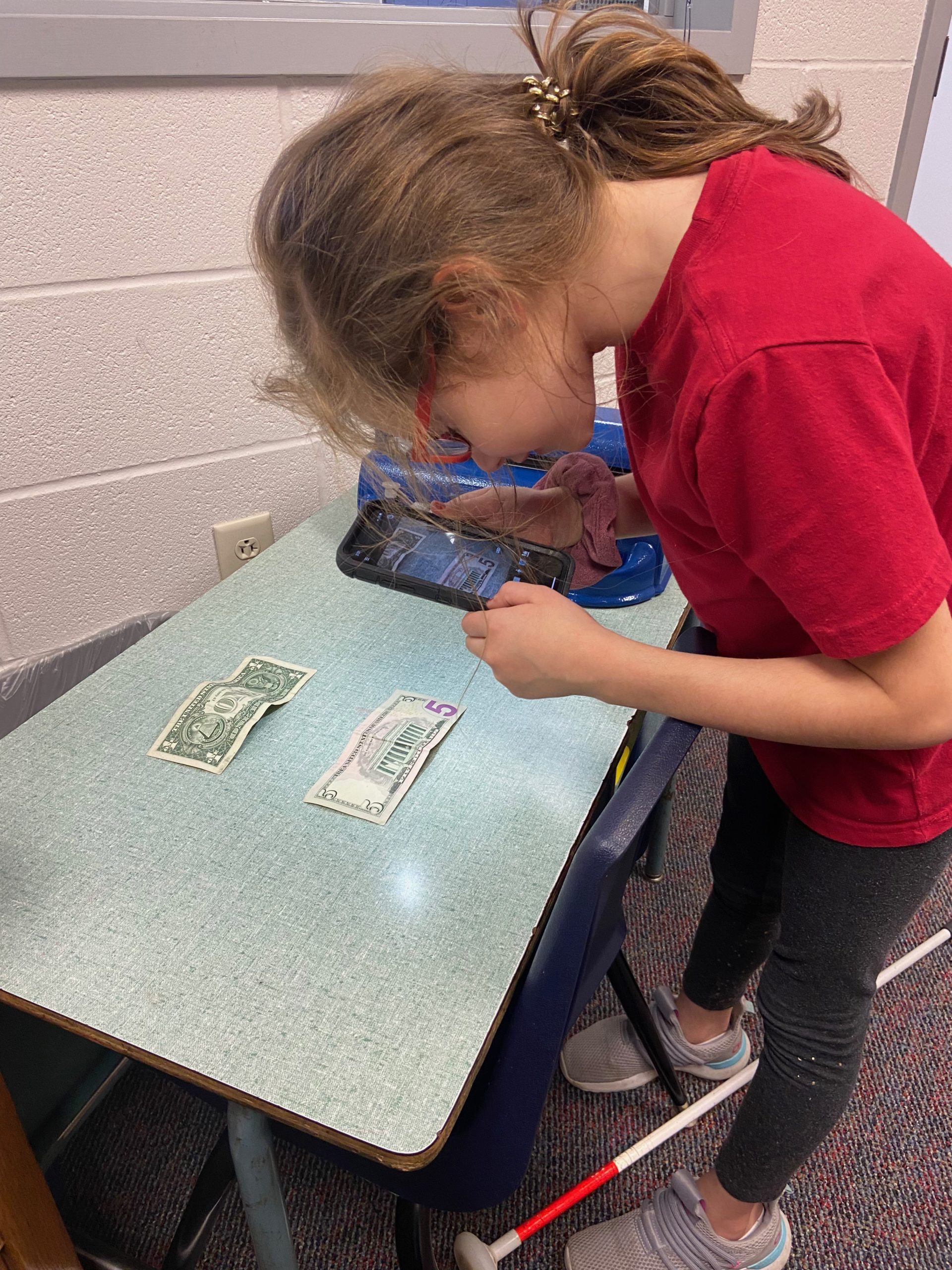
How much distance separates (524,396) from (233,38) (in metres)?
0.81

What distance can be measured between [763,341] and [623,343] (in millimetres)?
133

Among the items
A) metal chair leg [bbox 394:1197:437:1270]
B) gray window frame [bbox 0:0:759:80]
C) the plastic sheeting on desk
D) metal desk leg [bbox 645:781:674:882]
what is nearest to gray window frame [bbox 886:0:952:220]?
gray window frame [bbox 0:0:759:80]

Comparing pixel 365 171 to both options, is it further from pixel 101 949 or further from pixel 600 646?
pixel 101 949

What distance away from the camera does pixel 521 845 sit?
70cm

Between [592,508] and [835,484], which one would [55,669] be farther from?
[835,484]

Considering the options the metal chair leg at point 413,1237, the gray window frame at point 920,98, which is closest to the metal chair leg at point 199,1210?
the metal chair leg at point 413,1237

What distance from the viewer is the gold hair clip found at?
557mm

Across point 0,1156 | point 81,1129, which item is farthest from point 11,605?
point 0,1156

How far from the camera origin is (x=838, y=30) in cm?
142

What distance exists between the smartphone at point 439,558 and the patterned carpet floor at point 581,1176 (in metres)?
0.69

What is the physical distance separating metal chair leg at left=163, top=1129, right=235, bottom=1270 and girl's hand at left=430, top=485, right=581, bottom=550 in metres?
0.68

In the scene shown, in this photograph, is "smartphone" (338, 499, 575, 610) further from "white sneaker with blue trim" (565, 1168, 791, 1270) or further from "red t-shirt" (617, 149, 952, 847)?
"white sneaker with blue trim" (565, 1168, 791, 1270)

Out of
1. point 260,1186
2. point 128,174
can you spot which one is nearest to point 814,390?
point 260,1186

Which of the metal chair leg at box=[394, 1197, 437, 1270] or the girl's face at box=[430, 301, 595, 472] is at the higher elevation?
the girl's face at box=[430, 301, 595, 472]
